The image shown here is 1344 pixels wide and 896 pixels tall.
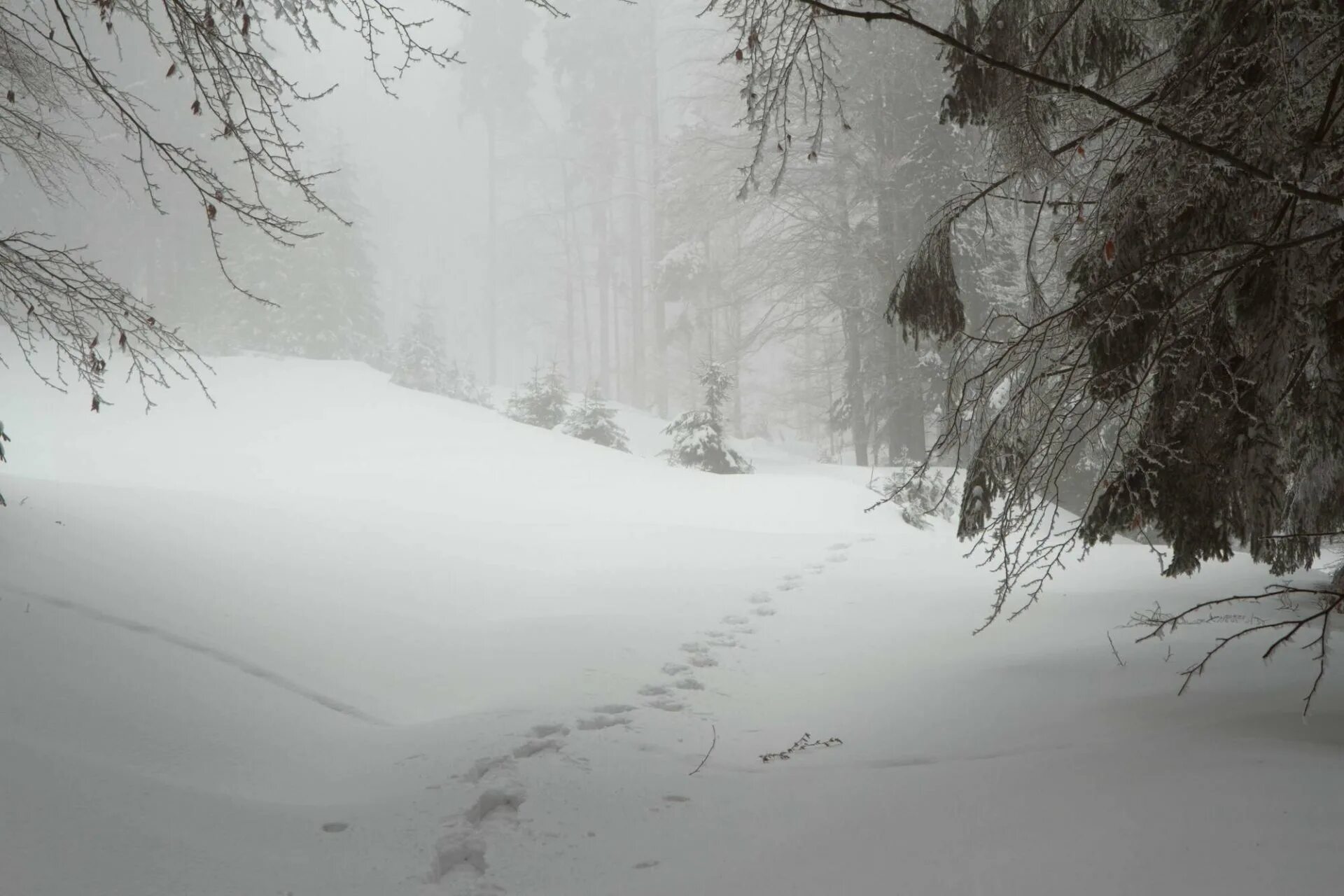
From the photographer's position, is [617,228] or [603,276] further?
[617,228]

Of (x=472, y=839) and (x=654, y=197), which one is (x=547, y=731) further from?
(x=654, y=197)

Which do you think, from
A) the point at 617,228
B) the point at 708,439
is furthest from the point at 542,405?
the point at 617,228

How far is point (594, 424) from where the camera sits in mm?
17203

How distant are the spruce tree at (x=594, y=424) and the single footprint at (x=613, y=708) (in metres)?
13.0

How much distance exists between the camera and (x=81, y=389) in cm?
1570

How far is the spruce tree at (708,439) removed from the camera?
14.8 metres

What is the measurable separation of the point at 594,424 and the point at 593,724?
13.6 metres

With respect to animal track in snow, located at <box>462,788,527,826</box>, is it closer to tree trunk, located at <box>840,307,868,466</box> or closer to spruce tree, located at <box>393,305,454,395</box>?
tree trunk, located at <box>840,307,868,466</box>

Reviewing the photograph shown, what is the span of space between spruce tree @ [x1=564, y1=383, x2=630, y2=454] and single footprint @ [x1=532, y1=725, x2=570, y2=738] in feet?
44.0

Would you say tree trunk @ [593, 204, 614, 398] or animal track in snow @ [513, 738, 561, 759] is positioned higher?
tree trunk @ [593, 204, 614, 398]

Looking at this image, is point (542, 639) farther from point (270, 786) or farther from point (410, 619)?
point (270, 786)

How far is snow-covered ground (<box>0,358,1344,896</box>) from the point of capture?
87.7 inches

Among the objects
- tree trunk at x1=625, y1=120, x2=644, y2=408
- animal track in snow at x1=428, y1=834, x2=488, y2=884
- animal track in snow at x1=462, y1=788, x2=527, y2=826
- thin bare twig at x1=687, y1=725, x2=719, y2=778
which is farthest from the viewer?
tree trunk at x1=625, y1=120, x2=644, y2=408

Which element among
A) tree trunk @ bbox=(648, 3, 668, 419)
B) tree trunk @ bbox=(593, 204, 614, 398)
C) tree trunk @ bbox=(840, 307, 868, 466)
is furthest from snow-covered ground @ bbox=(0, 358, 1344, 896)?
tree trunk @ bbox=(593, 204, 614, 398)
